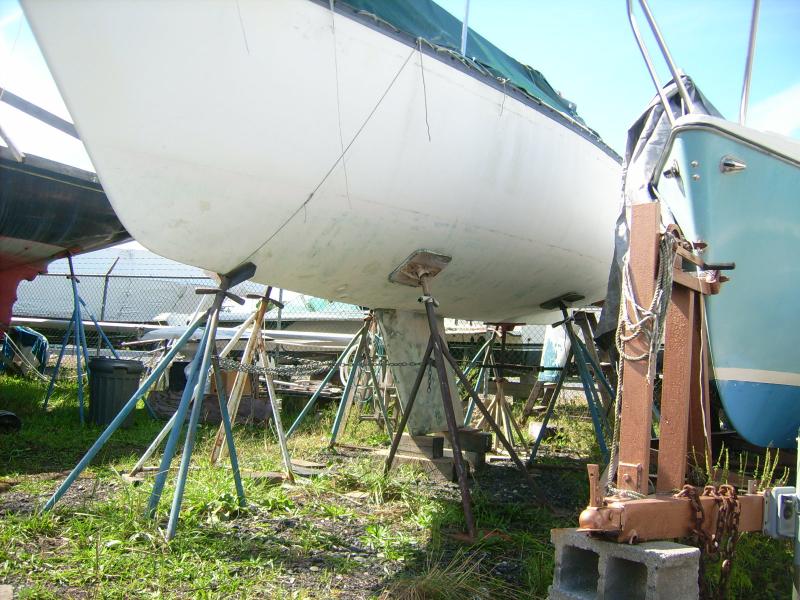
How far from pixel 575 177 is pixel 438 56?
1516 mm

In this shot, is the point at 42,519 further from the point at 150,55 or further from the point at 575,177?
the point at 575,177

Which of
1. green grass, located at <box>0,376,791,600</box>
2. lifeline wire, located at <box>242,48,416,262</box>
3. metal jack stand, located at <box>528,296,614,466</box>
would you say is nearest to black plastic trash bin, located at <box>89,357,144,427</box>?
green grass, located at <box>0,376,791,600</box>

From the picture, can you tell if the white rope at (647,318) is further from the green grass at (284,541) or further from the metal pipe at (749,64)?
the metal pipe at (749,64)

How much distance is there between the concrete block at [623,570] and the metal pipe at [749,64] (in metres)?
2.56

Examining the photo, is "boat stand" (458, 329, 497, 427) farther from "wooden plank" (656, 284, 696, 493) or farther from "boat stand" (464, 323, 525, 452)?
"wooden plank" (656, 284, 696, 493)

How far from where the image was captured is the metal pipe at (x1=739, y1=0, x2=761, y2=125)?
3559mm

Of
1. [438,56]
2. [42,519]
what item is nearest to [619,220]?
[438,56]

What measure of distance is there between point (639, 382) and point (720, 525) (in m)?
0.56

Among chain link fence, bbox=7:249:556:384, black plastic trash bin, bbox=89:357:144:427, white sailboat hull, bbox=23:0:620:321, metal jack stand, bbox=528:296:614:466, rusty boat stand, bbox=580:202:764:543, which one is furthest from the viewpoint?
chain link fence, bbox=7:249:556:384

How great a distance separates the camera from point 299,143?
3.22 metres

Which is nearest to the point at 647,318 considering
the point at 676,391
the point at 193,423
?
the point at 676,391

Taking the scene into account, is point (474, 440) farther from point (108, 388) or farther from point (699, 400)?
point (108, 388)

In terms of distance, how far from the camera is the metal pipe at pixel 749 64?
11.7 feet

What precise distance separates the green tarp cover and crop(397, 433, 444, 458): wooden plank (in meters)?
2.41
